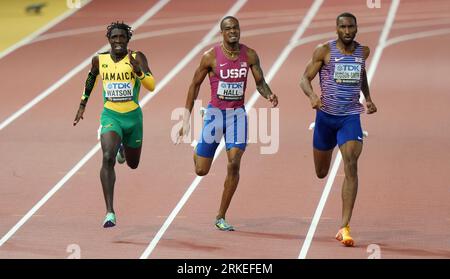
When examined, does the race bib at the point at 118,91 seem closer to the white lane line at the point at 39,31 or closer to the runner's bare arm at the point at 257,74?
the runner's bare arm at the point at 257,74

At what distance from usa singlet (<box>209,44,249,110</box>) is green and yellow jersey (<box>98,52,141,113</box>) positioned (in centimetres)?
78

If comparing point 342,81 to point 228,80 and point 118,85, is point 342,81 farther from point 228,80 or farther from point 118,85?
point 118,85

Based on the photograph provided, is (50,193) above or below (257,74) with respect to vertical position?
below

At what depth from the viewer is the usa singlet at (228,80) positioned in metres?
13.1

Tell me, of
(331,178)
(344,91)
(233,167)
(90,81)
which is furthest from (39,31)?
(344,91)

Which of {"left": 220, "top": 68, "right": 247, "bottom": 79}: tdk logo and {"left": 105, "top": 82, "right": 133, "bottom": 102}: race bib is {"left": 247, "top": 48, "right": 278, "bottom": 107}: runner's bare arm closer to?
{"left": 220, "top": 68, "right": 247, "bottom": 79}: tdk logo

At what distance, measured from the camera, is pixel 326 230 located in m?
13.1

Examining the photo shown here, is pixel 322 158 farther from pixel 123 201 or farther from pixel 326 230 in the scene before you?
pixel 123 201

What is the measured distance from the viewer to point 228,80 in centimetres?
1310

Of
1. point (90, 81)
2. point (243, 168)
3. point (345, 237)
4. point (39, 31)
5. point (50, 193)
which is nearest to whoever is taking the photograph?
point (345, 237)

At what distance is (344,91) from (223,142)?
15.7 feet

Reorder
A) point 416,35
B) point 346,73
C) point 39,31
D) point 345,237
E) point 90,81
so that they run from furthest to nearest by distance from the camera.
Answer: point 39,31 < point 416,35 < point 90,81 < point 346,73 < point 345,237

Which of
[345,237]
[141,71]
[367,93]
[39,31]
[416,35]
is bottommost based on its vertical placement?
[345,237]
